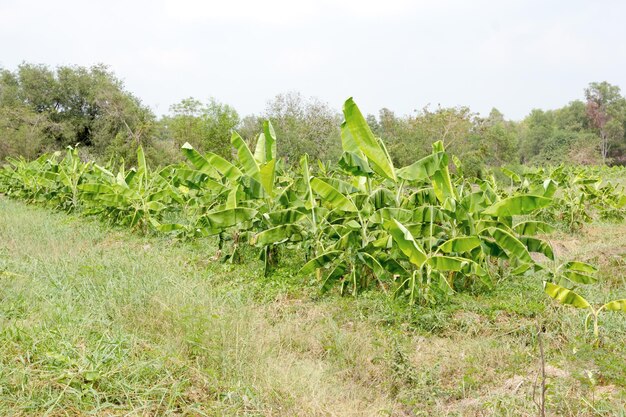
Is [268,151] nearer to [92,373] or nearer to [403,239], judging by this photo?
[403,239]

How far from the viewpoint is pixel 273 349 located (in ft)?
10.00

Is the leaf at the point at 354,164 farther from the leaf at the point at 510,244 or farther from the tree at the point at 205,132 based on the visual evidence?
the tree at the point at 205,132

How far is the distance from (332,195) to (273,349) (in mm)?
1910

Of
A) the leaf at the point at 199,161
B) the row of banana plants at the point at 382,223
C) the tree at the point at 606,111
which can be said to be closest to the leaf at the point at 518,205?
the row of banana plants at the point at 382,223

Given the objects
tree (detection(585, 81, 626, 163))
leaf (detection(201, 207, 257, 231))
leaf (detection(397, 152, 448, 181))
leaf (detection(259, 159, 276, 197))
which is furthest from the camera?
tree (detection(585, 81, 626, 163))

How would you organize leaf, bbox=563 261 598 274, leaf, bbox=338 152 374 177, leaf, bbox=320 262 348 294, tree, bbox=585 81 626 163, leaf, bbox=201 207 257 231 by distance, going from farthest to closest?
tree, bbox=585 81 626 163, leaf, bbox=201 207 257 231, leaf, bbox=320 262 348 294, leaf, bbox=338 152 374 177, leaf, bbox=563 261 598 274

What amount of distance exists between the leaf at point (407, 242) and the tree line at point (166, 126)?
1973 cm

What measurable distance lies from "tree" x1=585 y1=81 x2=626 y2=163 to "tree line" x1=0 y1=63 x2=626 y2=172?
981 cm

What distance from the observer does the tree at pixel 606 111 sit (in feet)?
136

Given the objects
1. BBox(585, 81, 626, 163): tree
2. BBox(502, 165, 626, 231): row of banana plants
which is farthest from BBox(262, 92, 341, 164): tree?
BBox(585, 81, 626, 163): tree

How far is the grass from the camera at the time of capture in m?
2.27

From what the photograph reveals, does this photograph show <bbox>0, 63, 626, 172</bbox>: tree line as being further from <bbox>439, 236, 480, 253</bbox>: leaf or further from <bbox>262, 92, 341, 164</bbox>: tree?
<bbox>439, 236, 480, 253</bbox>: leaf

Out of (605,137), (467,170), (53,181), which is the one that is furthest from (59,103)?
(605,137)

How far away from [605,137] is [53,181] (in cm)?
4455
